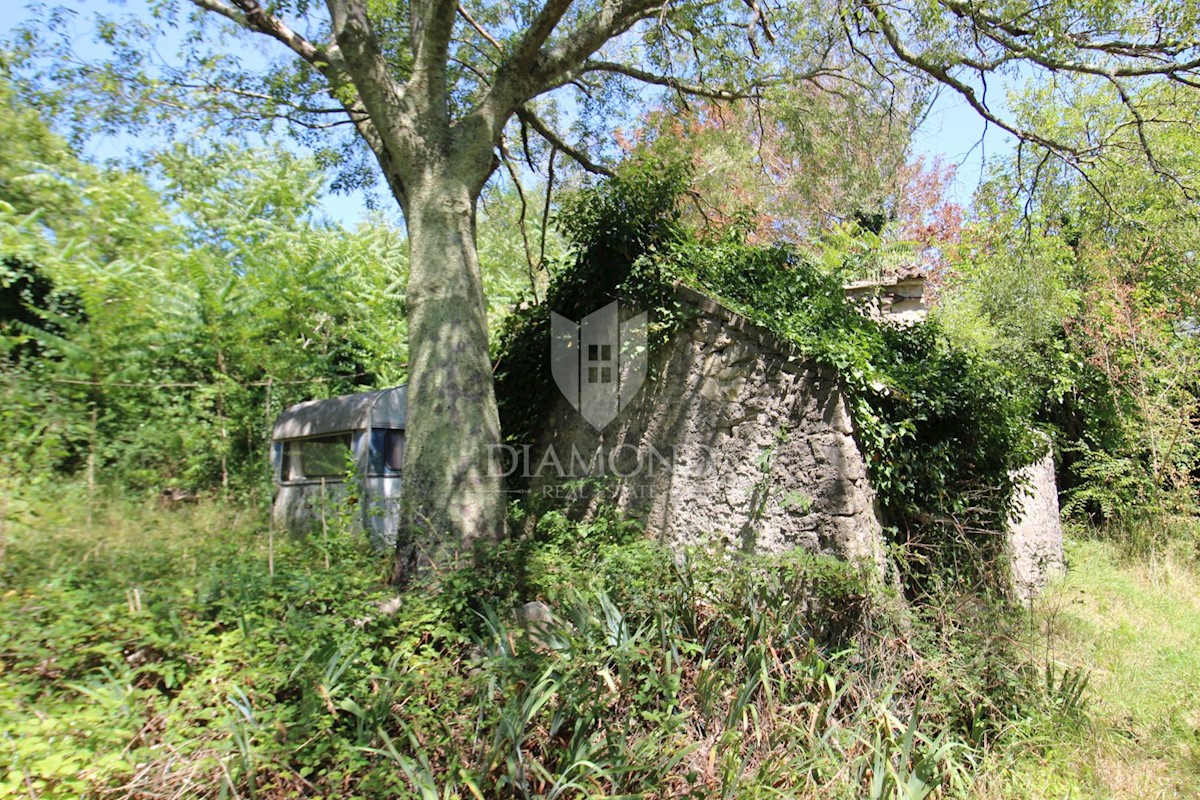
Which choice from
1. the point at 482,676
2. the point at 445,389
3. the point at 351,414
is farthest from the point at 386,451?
the point at 482,676

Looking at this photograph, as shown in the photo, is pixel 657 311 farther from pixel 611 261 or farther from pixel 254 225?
pixel 254 225

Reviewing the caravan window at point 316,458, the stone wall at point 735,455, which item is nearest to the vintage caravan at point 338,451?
the caravan window at point 316,458

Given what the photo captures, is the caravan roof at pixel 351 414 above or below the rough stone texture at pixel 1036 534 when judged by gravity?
above

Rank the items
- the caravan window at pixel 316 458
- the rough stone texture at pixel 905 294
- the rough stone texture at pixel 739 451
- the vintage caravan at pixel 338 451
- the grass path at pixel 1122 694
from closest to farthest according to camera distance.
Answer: the grass path at pixel 1122 694 → the rough stone texture at pixel 739 451 → the vintage caravan at pixel 338 451 → the caravan window at pixel 316 458 → the rough stone texture at pixel 905 294

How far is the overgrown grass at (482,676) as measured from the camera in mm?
3186

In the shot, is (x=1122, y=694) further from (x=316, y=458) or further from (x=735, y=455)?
(x=316, y=458)

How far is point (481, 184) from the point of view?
6137 millimetres

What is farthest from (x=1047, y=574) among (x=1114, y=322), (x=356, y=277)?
(x=356, y=277)

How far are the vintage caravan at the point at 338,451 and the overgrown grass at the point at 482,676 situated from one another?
2381 millimetres

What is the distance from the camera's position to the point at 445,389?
5465 mm

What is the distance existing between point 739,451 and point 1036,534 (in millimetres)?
4054

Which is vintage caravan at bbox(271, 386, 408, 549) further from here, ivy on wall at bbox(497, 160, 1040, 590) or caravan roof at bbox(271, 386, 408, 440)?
ivy on wall at bbox(497, 160, 1040, 590)

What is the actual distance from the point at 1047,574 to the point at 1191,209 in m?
4.17

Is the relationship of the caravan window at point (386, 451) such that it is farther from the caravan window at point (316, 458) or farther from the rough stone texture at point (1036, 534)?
the rough stone texture at point (1036, 534)
